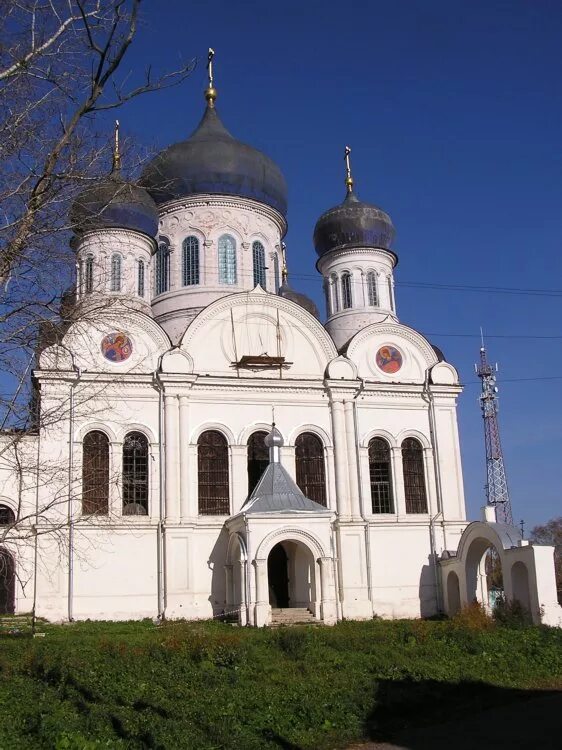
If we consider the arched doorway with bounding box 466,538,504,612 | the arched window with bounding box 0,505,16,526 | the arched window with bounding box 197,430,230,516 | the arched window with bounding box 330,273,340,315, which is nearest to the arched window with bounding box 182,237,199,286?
the arched window with bounding box 330,273,340,315

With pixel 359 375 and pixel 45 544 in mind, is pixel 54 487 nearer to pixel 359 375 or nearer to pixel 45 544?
pixel 45 544

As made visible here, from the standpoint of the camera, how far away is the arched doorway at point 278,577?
23.2 meters

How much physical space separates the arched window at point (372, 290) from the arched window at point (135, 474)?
9.08m

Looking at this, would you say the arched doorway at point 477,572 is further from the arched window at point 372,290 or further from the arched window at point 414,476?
the arched window at point 372,290

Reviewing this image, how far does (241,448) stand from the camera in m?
23.3

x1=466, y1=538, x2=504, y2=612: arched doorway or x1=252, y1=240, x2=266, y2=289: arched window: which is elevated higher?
x1=252, y1=240, x2=266, y2=289: arched window

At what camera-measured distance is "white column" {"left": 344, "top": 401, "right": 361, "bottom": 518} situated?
77.0 ft

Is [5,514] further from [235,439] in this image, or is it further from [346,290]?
[346,290]

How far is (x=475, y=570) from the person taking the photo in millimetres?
22703

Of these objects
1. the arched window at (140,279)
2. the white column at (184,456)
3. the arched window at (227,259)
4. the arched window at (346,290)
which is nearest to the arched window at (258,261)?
the arched window at (227,259)

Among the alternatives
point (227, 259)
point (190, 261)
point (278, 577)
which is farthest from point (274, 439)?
point (190, 261)

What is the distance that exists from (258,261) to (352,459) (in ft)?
25.2

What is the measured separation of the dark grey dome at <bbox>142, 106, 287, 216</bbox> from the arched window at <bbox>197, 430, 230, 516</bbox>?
811cm

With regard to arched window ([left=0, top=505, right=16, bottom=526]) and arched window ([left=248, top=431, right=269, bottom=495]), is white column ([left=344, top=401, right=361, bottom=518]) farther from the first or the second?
arched window ([left=0, top=505, right=16, bottom=526])
